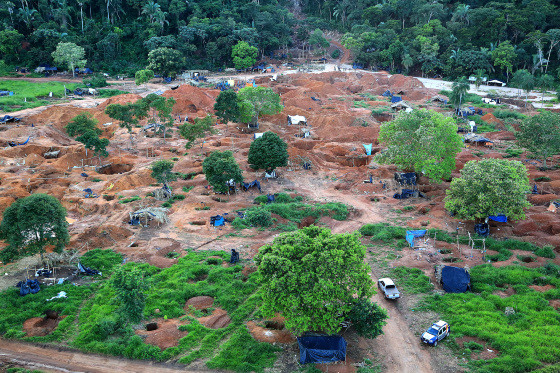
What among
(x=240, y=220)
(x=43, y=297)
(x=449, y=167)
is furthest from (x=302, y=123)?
(x=43, y=297)

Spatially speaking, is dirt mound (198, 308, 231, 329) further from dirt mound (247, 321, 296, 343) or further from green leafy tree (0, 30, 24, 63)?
green leafy tree (0, 30, 24, 63)

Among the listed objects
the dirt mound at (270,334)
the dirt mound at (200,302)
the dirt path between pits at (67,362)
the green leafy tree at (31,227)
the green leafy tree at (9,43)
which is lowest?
the dirt path between pits at (67,362)

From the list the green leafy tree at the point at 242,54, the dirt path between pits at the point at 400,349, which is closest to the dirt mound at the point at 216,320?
the dirt path between pits at the point at 400,349

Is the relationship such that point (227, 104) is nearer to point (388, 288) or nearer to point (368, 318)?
point (388, 288)

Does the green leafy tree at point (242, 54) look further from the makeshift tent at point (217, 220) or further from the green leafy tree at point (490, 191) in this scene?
the green leafy tree at point (490, 191)

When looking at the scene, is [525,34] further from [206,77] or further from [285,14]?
[206,77]

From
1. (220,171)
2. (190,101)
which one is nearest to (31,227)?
(220,171)
